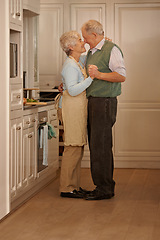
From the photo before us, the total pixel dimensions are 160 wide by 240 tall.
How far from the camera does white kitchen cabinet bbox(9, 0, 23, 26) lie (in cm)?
374

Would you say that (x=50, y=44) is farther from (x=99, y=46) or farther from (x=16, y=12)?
(x=16, y=12)

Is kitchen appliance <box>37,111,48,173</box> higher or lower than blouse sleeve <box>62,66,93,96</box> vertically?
lower

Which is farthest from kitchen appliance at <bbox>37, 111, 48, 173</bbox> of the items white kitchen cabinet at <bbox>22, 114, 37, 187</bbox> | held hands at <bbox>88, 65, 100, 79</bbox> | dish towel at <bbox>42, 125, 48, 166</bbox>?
held hands at <bbox>88, 65, 100, 79</bbox>

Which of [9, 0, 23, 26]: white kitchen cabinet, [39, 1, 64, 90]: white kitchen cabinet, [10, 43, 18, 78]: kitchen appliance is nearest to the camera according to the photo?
[9, 0, 23, 26]: white kitchen cabinet

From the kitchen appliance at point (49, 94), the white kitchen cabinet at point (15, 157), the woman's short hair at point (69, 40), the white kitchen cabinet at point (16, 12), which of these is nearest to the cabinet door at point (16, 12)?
the white kitchen cabinet at point (16, 12)

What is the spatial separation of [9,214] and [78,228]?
678 millimetres

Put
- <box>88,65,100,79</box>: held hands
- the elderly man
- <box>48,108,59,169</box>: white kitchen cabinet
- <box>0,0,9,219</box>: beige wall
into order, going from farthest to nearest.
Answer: <box>48,108,59,169</box>: white kitchen cabinet < the elderly man < <box>88,65,100,79</box>: held hands < <box>0,0,9,219</box>: beige wall

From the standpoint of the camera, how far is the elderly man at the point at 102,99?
405cm

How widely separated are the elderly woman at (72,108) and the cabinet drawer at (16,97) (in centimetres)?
44

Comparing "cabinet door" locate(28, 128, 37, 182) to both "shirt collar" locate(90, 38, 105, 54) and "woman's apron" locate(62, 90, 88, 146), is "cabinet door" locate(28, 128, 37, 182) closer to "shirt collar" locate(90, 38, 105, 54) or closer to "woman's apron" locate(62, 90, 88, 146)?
"woman's apron" locate(62, 90, 88, 146)

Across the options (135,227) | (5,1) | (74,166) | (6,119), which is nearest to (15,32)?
(5,1)

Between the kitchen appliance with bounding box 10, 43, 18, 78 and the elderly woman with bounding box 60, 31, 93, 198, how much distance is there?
0.47 metres

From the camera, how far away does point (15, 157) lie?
12.5ft

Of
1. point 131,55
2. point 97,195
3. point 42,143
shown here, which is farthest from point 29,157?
point 131,55
